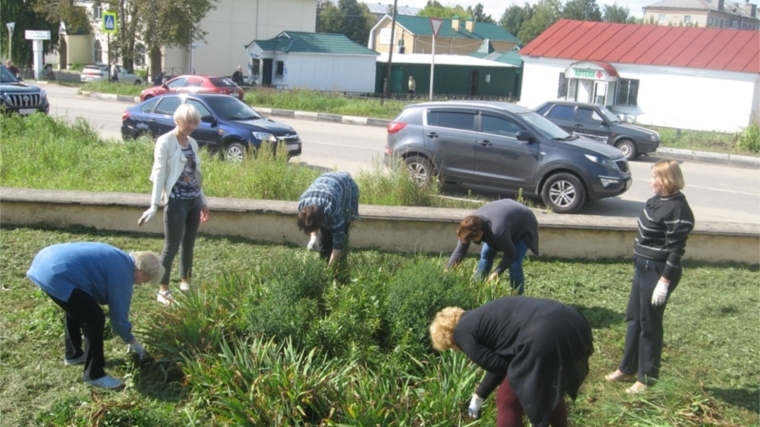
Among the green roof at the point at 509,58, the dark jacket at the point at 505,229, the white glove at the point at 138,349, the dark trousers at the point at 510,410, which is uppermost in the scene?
the green roof at the point at 509,58

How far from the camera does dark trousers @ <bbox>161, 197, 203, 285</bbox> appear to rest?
21.1 ft

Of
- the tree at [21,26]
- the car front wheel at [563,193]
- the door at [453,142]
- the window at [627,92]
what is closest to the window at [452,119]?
the door at [453,142]

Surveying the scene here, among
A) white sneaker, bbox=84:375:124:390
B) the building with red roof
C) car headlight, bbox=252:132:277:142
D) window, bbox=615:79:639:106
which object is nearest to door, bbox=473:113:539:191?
car headlight, bbox=252:132:277:142

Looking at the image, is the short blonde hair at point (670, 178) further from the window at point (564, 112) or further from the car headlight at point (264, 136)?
the window at point (564, 112)

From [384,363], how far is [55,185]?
6.52m

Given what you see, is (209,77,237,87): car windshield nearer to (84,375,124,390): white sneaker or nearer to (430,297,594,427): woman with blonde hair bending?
(84,375,124,390): white sneaker

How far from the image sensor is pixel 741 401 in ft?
17.3

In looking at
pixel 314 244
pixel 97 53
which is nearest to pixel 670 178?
pixel 314 244

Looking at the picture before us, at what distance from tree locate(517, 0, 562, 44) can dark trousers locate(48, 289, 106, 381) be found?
93361 mm

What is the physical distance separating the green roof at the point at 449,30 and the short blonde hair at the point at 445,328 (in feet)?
208

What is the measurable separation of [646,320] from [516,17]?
10865 centimetres

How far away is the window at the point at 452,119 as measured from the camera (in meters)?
12.8

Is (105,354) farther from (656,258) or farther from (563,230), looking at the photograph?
(563,230)

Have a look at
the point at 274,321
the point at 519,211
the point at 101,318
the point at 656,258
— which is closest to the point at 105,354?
the point at 101,318
